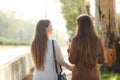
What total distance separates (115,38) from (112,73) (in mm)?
1428

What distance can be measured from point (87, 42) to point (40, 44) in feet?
2.29

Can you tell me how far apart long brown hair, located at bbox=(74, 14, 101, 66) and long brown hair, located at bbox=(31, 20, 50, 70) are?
49cm

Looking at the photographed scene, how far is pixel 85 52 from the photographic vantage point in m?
6.22

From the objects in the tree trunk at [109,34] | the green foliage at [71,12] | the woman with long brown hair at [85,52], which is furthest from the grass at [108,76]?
the green foliage at [71,12]

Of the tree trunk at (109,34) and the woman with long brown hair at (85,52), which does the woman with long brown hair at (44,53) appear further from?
the tree trunk at (109,34)

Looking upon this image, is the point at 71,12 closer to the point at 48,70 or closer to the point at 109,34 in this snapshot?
the point at 109,34

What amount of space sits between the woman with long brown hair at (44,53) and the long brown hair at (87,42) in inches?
13.1

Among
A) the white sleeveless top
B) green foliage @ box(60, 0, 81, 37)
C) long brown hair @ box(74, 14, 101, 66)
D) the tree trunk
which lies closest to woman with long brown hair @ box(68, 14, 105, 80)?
long brown hair @ box(74, 14, 101, 66)

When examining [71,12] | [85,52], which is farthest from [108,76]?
[71,12]

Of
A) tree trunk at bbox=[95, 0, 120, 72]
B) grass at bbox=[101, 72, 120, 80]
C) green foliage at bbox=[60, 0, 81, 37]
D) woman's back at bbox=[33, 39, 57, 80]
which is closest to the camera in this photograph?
woman's back at bbox=[33, 39, 57, 80]

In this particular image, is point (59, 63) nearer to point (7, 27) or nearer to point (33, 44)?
point (33, 44)

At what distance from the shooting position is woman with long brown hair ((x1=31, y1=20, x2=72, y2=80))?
620 cm

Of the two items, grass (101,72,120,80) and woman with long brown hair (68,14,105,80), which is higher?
woman with long brown hair (68,14,105,80)

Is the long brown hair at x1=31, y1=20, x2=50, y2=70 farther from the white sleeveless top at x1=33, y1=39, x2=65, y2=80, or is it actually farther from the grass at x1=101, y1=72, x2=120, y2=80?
the grass at x1=101, y1=72, x2=120, y2=80
